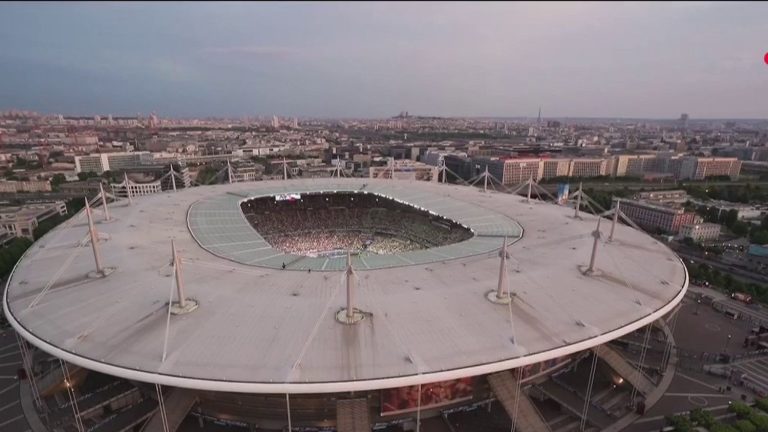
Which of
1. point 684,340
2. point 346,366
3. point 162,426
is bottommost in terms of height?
point 684,340

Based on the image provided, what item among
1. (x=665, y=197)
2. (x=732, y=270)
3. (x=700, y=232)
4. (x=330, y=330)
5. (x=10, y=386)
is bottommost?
(x=732, y=270)

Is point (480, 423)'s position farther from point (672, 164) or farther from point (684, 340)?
point (672, 164)

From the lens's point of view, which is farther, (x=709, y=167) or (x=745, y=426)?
(x=709, y=167)

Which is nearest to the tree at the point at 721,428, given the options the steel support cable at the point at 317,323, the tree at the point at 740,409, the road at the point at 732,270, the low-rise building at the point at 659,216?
the tree at the point at 740,409

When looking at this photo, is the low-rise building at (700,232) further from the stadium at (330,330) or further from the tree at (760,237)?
the stadium at (330,330)

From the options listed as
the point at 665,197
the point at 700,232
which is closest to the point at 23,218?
the point at 700,232

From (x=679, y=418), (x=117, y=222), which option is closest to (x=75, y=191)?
(x=117, y=222)

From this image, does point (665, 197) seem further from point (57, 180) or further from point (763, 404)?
point (57, 180)
